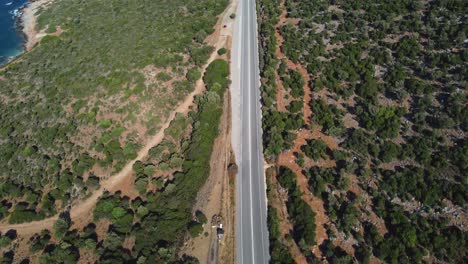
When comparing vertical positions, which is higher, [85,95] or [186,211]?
[85,95]

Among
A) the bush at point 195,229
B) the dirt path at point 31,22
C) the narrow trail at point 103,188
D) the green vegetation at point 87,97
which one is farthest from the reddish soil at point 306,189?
the dirt path at point 31,22

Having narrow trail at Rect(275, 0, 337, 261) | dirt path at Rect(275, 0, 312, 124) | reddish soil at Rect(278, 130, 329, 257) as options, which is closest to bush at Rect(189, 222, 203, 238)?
narrow trail at Rect(275, 0, 337, 261)

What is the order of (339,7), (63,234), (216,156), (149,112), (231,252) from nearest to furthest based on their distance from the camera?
(231,252)
(63,234)
(216,156)
(149,112)
(339,7)

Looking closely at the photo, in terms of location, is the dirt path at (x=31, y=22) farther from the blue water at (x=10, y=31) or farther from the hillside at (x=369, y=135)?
the hillside at (x=369, y=135)

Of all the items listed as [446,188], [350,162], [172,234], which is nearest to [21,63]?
[172,234]

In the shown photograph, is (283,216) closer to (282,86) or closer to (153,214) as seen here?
(153,214)

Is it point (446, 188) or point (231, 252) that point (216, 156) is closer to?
point (231, 252)

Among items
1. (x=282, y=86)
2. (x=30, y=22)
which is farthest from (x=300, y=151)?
(x=30, y=22)
